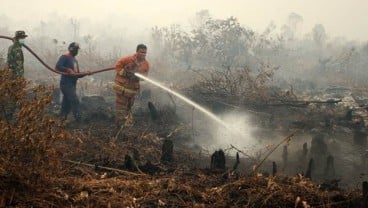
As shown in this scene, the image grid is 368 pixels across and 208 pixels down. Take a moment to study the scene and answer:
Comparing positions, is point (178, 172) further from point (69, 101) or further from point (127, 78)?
point (69, 101)

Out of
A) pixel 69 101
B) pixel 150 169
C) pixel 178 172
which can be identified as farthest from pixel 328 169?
pixel 69 101

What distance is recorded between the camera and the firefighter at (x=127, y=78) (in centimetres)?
855

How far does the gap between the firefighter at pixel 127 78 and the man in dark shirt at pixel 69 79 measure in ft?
2.87

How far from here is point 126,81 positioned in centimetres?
860

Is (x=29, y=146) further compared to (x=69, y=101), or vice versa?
(x=69, y=101)

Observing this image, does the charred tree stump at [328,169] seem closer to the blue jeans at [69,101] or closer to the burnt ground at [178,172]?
the burnt ground at [178,172]

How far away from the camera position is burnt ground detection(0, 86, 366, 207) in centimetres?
418

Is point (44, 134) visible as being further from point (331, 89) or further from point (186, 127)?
point (331, 89)

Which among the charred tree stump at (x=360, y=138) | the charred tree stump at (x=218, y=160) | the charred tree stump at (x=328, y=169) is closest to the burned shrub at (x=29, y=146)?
the charred tree stump at (x=218, y=160)

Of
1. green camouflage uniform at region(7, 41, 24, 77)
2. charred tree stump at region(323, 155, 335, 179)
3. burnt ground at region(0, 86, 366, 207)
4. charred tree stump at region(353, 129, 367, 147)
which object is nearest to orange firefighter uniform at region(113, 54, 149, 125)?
burnt ground at region(0, 86, 366, 207)

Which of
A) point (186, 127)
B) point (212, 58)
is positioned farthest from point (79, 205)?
point (212, 58)

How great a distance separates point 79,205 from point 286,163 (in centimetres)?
426

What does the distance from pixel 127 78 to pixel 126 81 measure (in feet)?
0.20

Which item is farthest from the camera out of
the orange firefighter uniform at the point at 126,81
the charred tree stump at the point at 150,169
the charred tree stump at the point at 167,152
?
the orange firefighter uniform at the point at 126,81
